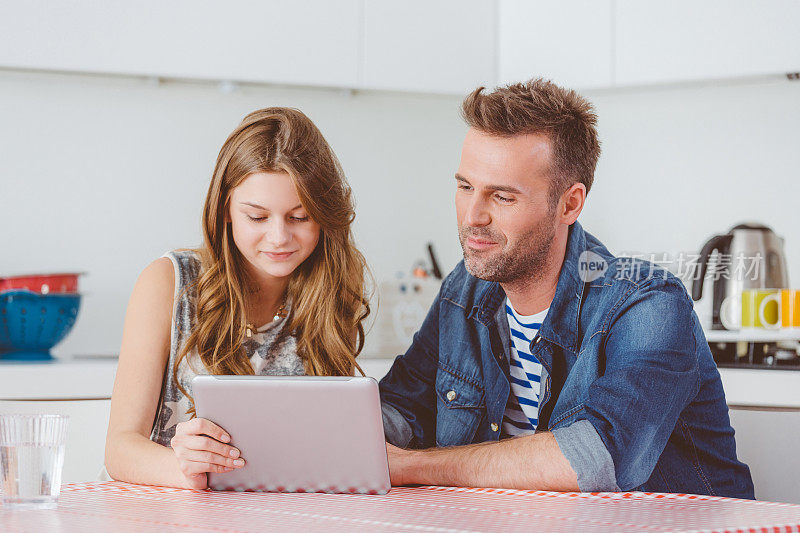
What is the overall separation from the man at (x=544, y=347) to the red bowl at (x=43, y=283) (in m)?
1.11

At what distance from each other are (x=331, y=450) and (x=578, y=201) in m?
0.72

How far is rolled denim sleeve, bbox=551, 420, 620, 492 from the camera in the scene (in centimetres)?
120

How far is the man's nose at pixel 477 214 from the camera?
1559mm

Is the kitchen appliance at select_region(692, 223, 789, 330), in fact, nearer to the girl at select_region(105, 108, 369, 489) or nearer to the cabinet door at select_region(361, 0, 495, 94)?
the cabinet door at select_region(361, 0, 495, 94)

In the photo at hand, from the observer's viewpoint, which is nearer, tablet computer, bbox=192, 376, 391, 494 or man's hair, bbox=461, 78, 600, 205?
tablet computer, bbox=192, 376, 391, 494

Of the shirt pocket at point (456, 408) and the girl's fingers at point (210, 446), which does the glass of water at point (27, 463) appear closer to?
the girl's fingers at point (210, 446)

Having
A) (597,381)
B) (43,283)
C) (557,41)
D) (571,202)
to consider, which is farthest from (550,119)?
(43,283)

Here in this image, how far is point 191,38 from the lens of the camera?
2.56 m

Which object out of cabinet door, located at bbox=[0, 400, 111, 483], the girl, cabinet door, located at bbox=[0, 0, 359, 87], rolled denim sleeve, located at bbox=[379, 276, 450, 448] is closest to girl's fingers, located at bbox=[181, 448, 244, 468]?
the girl

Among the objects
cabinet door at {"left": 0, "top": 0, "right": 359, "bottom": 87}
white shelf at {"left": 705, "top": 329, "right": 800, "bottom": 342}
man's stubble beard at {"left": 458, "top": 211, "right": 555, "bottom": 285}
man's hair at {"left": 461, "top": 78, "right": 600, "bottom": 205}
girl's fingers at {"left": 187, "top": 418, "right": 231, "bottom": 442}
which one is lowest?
girl's fingers at {"left": 187, "top": 418, "right": 231, "bottom": 442}

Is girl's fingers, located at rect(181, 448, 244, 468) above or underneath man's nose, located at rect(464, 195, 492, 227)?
underneath

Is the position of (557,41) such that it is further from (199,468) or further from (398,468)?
(199,468)

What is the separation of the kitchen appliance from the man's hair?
1033 mm

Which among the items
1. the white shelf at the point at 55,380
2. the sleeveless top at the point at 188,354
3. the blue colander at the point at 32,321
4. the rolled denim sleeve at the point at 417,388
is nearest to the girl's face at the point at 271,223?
the sleeveless top at the point at 188,354
